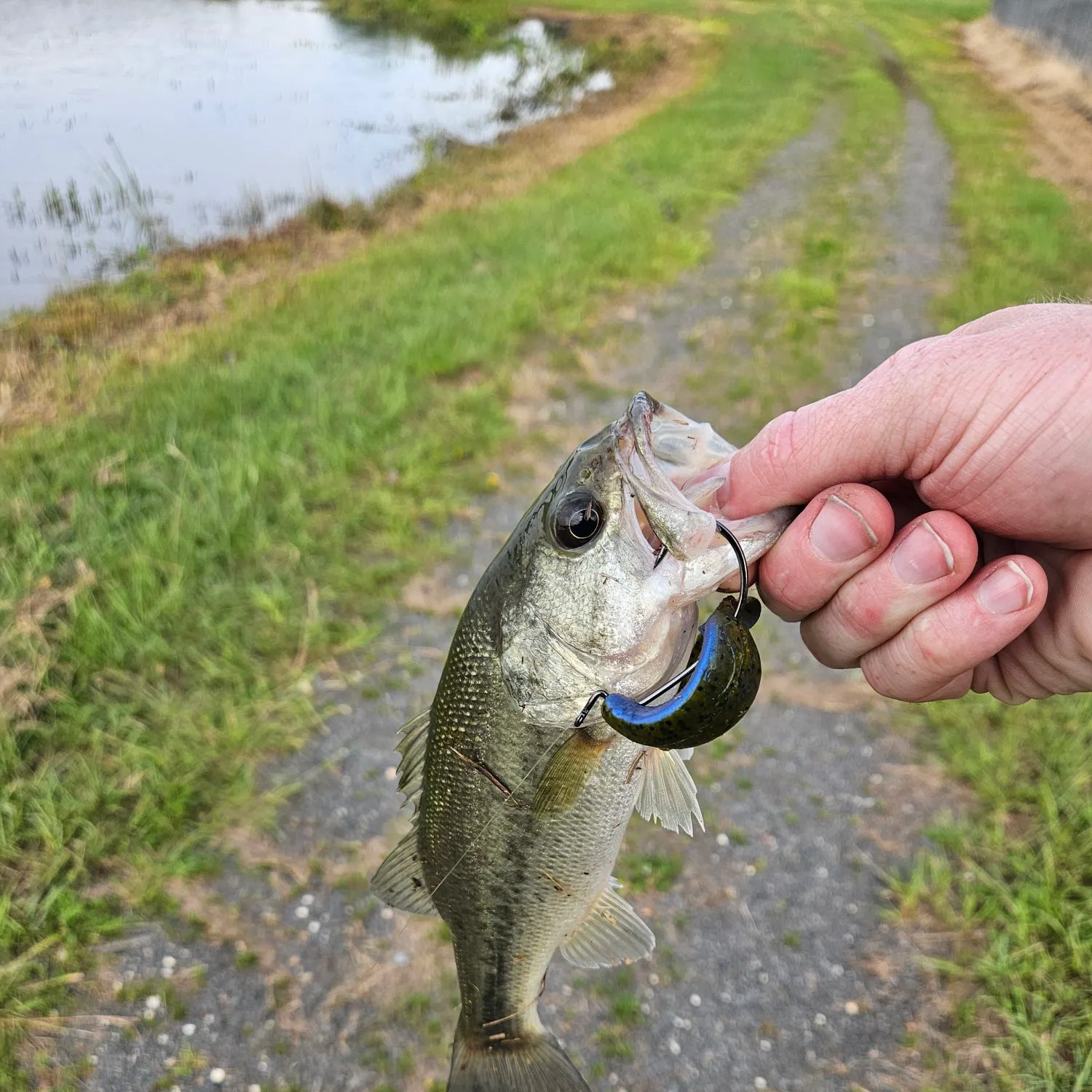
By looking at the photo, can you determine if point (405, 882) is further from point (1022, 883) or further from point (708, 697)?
point (1022, 883)

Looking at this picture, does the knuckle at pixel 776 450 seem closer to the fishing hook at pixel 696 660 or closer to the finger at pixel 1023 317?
the fishing hook at pixel 696 660

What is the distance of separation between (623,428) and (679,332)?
6.71m

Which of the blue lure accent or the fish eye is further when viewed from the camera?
the fish eye

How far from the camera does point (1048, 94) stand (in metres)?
18.2

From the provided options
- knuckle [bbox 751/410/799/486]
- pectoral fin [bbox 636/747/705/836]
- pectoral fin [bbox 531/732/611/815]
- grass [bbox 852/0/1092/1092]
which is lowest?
grass [bbox 852/0/1092/1092]

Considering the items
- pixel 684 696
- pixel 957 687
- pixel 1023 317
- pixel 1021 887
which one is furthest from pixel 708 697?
pixel 1021 887

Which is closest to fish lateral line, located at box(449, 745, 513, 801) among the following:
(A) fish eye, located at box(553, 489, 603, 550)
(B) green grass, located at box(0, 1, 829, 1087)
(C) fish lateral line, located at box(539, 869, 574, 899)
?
(C) fish lateral line, located at box(539, 869, 574, 899)

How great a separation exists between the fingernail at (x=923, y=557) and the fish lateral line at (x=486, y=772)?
1.08 metres

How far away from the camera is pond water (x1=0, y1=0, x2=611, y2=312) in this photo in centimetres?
1088

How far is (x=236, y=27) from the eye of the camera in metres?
22.2

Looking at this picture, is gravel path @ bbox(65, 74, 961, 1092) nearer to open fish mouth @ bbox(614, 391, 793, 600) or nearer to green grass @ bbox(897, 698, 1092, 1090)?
green grass @ bbox(897, 698, 1092, 1090)

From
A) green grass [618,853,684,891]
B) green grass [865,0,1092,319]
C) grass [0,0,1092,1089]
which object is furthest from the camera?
green grass [865,0,1092,319]

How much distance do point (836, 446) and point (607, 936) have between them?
145cm

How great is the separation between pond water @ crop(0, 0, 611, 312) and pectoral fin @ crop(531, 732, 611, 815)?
985 cm
